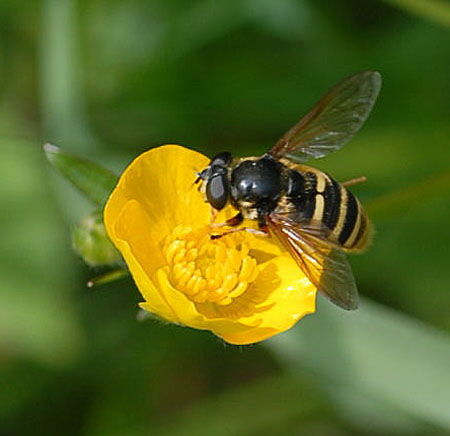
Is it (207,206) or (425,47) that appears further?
(425,47)

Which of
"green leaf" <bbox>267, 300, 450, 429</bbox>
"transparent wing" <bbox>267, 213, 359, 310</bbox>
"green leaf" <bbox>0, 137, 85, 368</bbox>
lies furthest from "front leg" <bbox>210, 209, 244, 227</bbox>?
"green leaf" <bbox>0, 137, 85, 368</bbox>

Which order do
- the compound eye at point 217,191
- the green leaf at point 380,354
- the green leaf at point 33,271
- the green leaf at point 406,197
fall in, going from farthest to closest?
the green leaf at point 33,271, the green leaf at point 406,197, the green leaf at point 380,354, the compound eye at point 217,191

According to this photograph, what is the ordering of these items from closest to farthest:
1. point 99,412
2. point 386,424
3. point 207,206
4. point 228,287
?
point 228,287, point 207,206, point 386,424, point 99,412

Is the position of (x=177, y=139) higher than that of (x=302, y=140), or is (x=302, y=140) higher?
(x=302, y=140)

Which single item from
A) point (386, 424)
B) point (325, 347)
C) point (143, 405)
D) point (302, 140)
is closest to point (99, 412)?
point (143, 405)

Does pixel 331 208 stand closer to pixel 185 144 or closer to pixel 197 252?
pixel 197 252

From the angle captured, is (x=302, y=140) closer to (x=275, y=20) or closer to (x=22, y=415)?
(x=275, y=20)

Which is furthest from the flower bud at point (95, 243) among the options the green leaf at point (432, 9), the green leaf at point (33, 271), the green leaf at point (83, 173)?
the green leaf at point (432, 9)

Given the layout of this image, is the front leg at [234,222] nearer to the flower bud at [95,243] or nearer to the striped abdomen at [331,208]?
the striped abdomen at [331,208]
